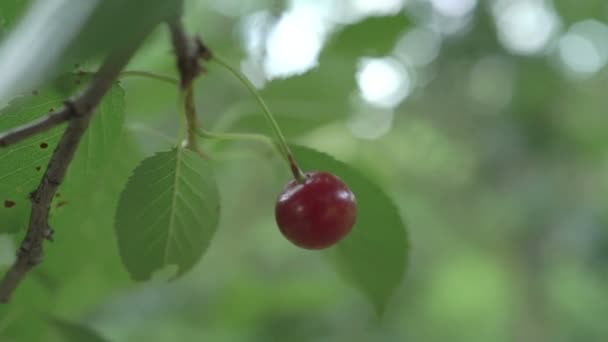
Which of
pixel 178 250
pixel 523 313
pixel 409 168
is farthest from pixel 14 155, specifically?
pixel 523 313

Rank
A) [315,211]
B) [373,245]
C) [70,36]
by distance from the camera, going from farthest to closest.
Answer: [373,245] → [315,211] → [70,36]

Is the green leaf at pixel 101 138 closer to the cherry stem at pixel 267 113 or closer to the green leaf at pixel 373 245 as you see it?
the cherry stem at pixel 267 113

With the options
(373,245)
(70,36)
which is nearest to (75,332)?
(373,245)

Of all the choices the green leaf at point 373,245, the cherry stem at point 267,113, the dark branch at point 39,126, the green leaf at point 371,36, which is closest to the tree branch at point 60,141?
the dark branch at point 39,126

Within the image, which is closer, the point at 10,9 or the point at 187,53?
the point at 187,53

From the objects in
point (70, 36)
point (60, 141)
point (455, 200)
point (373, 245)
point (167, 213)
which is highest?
point (70, 36)

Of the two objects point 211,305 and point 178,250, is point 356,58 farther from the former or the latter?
point 211,305

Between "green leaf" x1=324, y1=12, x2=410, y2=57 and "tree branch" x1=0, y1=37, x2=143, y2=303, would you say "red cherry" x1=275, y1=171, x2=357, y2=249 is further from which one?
"green leaf" x1=324, y1=12, x2=410, y2=57

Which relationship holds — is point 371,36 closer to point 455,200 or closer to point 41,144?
point 41,144
